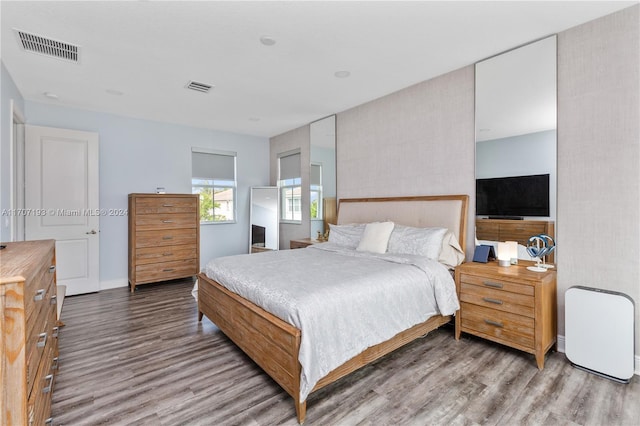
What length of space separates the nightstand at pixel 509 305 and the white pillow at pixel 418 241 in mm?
296

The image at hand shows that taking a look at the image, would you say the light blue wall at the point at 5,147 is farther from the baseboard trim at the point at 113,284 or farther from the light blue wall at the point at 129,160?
the baseboard trim at the point at 113,284

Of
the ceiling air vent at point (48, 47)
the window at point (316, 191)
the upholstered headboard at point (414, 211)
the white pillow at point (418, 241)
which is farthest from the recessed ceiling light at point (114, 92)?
the white pillow at point (418, 241)

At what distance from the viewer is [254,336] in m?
2.30

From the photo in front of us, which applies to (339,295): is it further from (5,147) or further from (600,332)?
(5,147)

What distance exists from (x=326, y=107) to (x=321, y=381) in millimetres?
3730

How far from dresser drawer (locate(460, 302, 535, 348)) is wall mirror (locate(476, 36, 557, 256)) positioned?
31.4 inches

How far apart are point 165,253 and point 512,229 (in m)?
4.74

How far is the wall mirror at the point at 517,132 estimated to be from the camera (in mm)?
2709

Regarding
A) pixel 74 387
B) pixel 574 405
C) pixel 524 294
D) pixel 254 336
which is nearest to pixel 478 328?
pixel 524 294

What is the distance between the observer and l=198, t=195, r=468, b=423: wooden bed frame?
1.94 m

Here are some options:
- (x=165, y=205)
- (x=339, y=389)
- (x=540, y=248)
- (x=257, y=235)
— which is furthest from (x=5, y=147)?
(x=540, y=248)

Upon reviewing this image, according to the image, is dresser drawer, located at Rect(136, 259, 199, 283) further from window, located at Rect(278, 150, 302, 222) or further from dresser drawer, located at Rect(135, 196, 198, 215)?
window, located at Rect(278, 150, 302, 222)

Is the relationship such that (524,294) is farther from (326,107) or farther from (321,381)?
(326,107)

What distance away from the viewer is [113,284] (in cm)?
481
